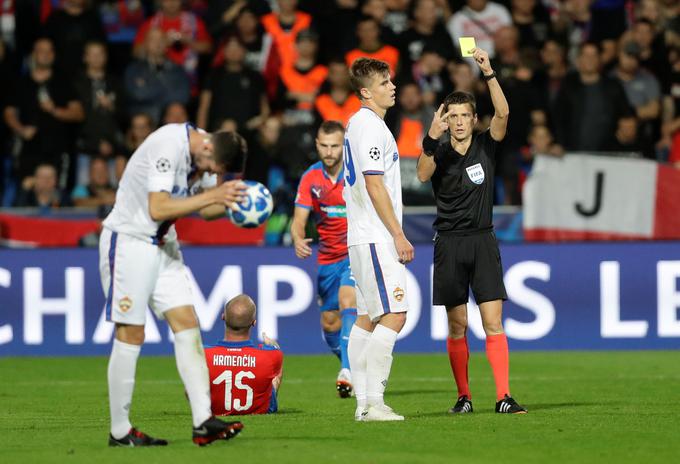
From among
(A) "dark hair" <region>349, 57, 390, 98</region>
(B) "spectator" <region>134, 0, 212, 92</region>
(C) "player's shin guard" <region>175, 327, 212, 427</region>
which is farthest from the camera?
(B) "spectator" <region>134, 0, 212, 92</region>

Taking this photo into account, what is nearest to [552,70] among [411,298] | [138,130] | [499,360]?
[411,298]

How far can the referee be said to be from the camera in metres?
10.4

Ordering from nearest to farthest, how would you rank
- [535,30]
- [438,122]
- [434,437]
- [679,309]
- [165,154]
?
[165,154] → [434,437] → [438,122] → [679,309] → [535,30]

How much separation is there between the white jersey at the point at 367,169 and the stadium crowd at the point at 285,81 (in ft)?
26.5

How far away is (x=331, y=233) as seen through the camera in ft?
41.7

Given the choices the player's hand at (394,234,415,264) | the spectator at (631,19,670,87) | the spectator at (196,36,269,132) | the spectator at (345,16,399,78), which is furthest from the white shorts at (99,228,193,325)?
the spectator at (631,19,670,87)

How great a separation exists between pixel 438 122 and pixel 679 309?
7.55 meters

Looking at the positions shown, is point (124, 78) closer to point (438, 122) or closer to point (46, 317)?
point (46, 317)

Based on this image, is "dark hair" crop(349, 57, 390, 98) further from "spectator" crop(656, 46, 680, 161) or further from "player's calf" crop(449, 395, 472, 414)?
"spectator" crop(656, 46, 680, 161)

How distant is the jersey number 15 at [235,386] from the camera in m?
10.4

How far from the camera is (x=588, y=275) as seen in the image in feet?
54.7

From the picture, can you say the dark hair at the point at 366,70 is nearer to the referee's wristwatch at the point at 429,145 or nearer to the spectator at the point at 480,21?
the referee's wristwatch at the point at 429,145

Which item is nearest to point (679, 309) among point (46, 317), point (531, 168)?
point (531, 168)

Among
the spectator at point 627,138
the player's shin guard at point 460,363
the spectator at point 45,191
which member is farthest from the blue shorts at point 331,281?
the spectator at point 627,138
